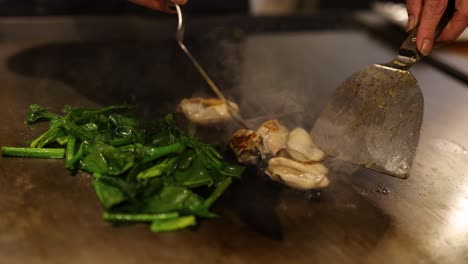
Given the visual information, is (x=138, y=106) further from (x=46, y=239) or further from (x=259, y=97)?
(x=46, y=239)

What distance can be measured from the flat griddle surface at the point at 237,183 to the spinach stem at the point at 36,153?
3 centimetres

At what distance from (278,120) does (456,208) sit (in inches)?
42.6

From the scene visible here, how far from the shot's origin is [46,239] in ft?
Answer: 5.46

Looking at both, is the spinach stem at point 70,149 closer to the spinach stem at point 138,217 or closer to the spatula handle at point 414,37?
the spinach stem at point 138,217

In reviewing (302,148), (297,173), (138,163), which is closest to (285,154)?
(302,148)

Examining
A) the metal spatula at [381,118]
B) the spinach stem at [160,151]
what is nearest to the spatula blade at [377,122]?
the metal spatula at [381,118]

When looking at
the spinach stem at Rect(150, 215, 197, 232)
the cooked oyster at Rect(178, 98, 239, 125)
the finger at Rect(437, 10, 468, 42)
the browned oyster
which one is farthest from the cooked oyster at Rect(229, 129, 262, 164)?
the finger at Rect(437, 10, 468, 42)

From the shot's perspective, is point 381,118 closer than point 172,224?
No

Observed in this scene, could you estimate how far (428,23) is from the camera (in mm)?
2287

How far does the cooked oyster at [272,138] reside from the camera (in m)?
2.28

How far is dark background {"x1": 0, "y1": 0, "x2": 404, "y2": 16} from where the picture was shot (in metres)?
3.72

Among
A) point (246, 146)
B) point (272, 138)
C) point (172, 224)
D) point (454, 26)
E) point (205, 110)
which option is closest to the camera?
point (172, 224)

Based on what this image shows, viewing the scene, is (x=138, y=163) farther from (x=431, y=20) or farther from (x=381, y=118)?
(x=431, y=20)

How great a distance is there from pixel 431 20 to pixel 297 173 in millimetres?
1105
